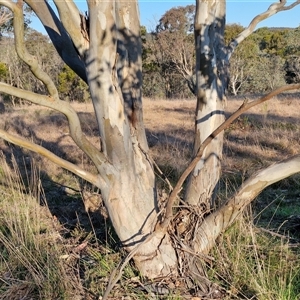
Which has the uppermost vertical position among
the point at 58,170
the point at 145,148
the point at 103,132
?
the point at 103,132

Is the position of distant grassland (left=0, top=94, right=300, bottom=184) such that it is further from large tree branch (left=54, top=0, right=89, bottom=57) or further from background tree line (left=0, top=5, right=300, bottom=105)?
background tree line (left=0, top=5, right=300, bottom=105)

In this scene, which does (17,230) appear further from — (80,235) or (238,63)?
(238,63)

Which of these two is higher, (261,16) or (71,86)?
(261,16)

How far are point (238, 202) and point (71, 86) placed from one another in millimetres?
26235

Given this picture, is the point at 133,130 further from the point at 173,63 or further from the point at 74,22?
the point at 173,63

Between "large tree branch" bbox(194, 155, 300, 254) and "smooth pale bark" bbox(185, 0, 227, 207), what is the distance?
0.41m

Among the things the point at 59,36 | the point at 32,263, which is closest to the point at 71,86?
the point at 59,36

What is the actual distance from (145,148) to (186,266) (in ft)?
3.06

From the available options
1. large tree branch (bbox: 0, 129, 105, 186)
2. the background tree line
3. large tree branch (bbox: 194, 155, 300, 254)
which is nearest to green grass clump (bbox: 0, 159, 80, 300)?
large tree branch (bbox: 0, 129, 105, 186)

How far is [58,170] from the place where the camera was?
6.45 metres

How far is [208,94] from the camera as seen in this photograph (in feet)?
10.9

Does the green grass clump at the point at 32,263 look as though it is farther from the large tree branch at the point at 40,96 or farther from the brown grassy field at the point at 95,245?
the large tree branch at the point at 40,96

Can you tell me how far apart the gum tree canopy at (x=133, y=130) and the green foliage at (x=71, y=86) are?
920 inches

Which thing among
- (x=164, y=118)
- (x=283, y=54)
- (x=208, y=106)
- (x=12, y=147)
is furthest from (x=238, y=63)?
(x=208, y=106)
